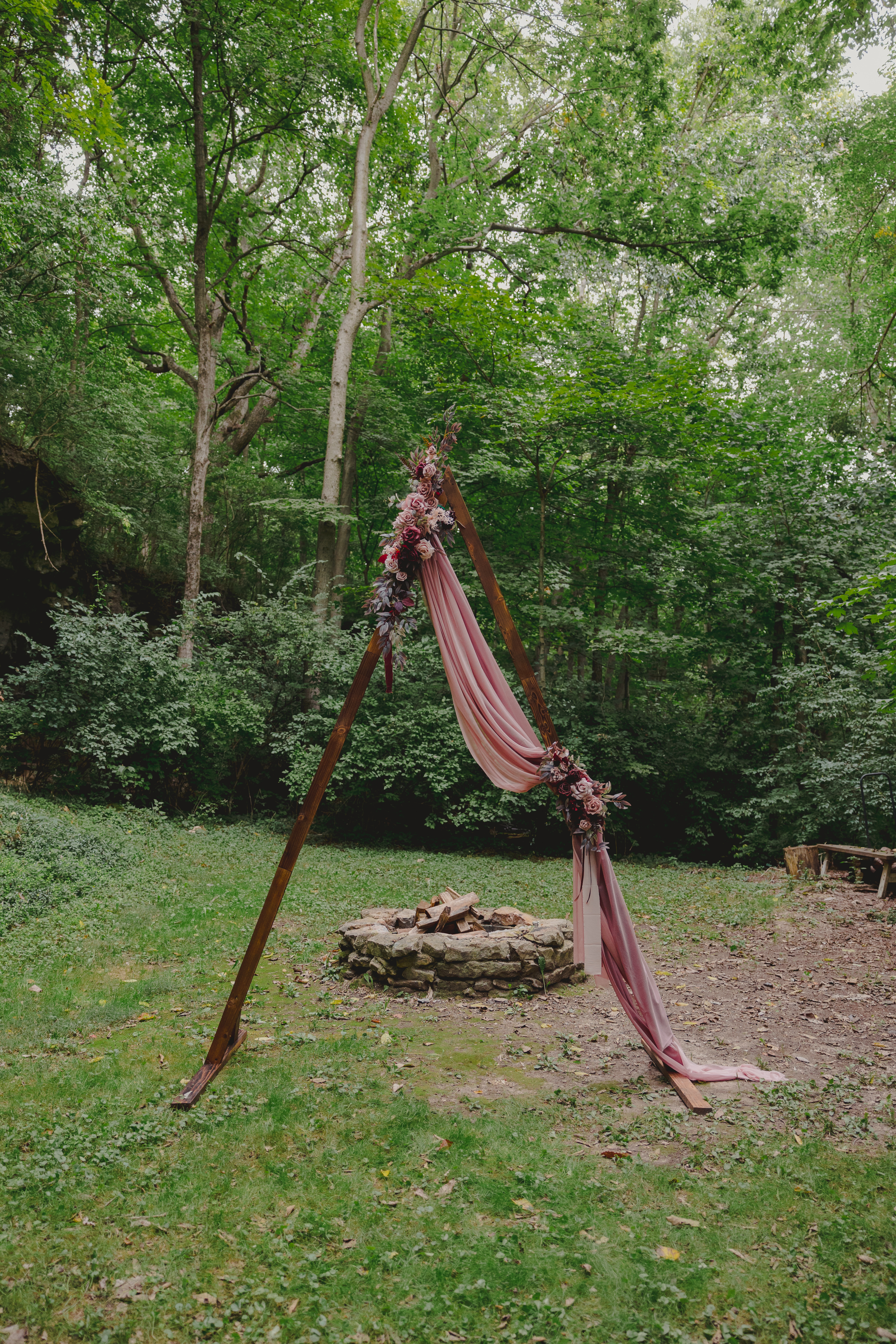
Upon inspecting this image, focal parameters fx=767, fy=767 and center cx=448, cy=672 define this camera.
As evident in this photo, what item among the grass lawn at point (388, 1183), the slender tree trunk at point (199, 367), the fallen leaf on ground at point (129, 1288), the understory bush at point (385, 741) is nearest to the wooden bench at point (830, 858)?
the understory bush at point (385, 741)

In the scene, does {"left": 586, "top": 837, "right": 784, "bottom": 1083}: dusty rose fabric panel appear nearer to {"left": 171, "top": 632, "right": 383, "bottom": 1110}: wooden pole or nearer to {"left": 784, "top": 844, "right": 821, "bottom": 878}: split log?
{"left": 171, "top": 632, "right": 383, "bottom": 1110}: wooden pole

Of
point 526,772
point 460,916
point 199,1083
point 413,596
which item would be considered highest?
point 413,596

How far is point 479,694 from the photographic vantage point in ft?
15.2

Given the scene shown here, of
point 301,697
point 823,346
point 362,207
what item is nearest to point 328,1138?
point 301,697

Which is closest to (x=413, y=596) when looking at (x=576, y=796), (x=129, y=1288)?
(x=576, y=796)

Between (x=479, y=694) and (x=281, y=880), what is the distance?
1.59m

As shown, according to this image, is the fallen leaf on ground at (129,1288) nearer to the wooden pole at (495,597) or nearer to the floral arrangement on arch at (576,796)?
the floral arrangement on arch at (576,796)

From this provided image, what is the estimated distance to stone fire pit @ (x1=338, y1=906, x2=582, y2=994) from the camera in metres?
6.38

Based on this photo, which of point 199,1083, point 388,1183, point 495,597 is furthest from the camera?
point 495,597

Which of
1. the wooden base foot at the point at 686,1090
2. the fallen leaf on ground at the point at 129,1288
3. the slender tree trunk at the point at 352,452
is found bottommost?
the fallen leaf on ground at the point at 129,1288

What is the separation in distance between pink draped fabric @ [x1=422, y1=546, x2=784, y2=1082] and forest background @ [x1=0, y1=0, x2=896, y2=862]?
6858 mm

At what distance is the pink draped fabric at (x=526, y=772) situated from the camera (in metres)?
4.62

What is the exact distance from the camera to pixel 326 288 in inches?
669

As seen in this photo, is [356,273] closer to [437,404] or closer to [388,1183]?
[437,404]
